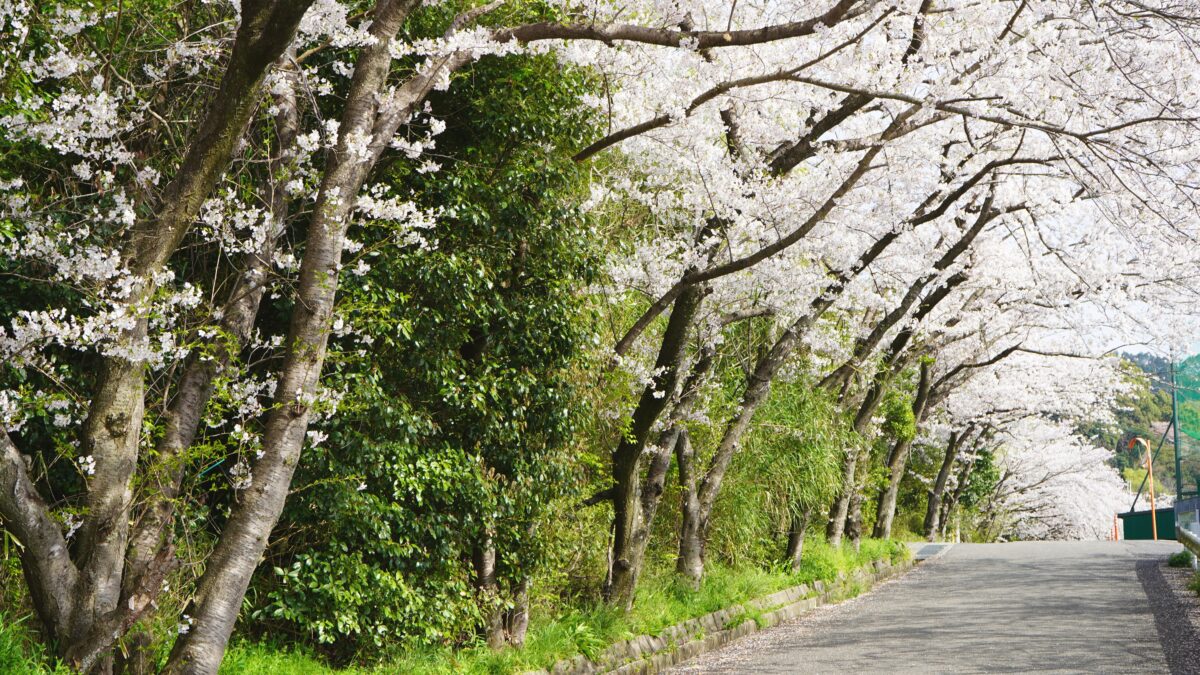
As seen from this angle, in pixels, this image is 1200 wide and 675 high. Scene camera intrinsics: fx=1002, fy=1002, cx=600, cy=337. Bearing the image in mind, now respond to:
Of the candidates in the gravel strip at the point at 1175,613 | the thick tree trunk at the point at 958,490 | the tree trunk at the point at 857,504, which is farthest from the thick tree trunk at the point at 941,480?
the gravel strip at the point at 1175,613

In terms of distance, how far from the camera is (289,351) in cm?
570

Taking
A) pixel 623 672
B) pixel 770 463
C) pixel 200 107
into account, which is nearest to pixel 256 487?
pixel 200 107

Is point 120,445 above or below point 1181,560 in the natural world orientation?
above

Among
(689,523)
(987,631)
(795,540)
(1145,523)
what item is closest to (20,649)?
(689,523)

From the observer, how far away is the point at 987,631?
36.1 feet

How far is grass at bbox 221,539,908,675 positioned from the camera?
263 inches

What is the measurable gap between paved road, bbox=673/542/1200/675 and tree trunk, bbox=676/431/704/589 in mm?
1079

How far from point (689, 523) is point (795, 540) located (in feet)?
14.5

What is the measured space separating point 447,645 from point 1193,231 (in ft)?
33.6

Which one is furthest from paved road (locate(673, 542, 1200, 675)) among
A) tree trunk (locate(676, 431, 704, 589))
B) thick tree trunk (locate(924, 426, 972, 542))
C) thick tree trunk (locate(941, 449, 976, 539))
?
thick tree trunk (locate(941, 449, 976, 539))

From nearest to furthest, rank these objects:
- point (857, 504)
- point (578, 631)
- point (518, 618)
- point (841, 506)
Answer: point (518, 618)
point (578, 631)
point (841, 506)
point (857, 504)

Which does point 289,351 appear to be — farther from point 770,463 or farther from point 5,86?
point 770,463

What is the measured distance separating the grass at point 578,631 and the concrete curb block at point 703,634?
0.27ft

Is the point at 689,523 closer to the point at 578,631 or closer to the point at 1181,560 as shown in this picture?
the point at 578,631
